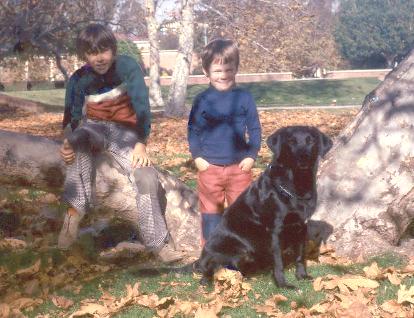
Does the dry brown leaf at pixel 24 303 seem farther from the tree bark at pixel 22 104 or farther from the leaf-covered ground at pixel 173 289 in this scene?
A: the tree bark at pixel 22 104

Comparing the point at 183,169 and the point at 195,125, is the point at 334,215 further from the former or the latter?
the point at 183,169

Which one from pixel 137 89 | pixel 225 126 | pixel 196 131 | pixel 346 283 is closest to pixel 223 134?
pixel 225 126

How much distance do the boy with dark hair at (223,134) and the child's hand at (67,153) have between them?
106cm

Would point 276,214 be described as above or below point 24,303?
above

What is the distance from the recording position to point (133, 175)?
6.00 metres

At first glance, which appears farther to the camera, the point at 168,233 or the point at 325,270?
the point at 168,233

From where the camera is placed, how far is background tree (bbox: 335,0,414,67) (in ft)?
258

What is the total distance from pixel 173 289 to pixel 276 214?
3.23 feet

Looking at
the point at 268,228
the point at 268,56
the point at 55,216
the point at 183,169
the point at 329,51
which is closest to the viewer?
the point at 268,228

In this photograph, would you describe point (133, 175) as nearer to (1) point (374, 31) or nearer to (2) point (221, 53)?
(2) point (221, 53)

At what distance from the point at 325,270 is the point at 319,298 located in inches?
27.8

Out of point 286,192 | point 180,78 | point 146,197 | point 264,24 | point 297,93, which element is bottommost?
point 297,93

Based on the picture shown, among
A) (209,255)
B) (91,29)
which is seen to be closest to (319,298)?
(209,255)

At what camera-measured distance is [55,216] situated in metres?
7.50
